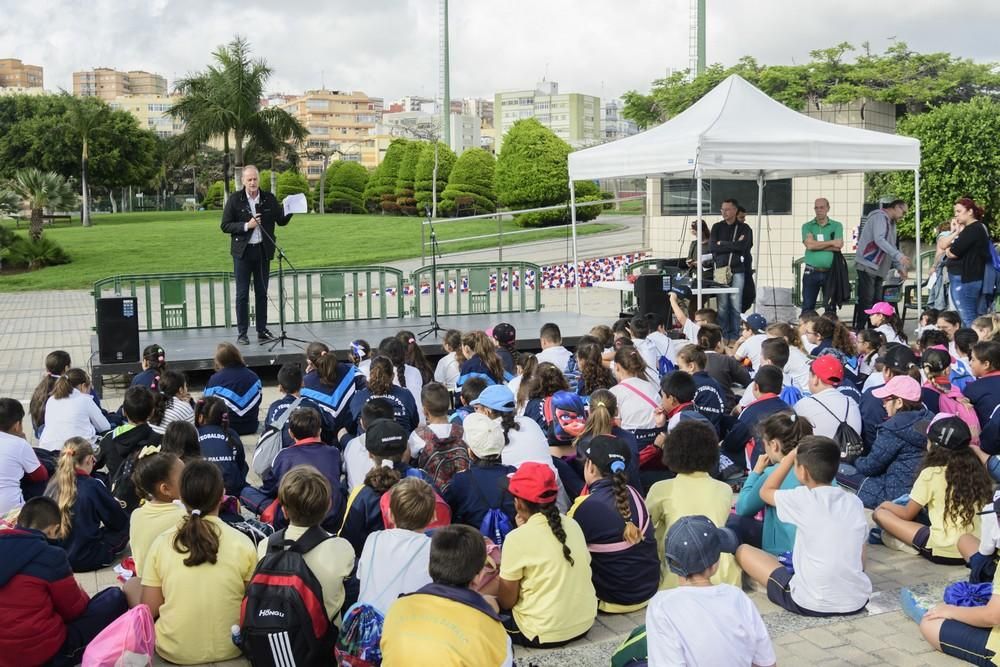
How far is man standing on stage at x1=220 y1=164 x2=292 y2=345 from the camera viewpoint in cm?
1085

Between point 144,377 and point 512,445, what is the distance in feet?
10.9

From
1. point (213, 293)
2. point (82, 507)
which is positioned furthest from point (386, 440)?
point (213, 293)

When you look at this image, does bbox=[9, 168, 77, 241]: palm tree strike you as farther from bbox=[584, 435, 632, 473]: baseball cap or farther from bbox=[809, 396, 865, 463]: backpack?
bbox=[584, 435, 632, 473]: baseball cap

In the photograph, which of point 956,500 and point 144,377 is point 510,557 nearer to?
point 956,500

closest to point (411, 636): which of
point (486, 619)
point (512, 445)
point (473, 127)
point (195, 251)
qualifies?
point (486, 619)

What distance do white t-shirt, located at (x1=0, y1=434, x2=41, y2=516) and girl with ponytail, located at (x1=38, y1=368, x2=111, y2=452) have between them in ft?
3.28

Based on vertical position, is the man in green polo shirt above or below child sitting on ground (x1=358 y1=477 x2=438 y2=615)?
above

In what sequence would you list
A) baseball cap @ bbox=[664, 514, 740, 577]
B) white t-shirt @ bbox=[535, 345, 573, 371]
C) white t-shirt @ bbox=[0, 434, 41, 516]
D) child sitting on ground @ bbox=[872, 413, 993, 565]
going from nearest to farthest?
1. baseball cap @ bbox=[664, 514, 740, 577]
2. child sitting on ground @ bbox=[872, 413, 993, 565]
3. white t-shirt @ bbox=[0, 434, 41, 516]
4. white t-shirt @ bbox=[535, 345, 573, 371]

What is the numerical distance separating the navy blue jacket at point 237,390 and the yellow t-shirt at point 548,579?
3888 mm

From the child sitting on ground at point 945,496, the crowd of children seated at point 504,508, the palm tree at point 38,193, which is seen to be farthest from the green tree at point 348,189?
the child sitting on ground at point 945,496

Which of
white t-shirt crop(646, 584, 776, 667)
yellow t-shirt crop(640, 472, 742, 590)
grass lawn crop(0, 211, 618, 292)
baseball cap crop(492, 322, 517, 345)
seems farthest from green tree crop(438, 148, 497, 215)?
white t-shirt crop(646, 584, 776, 667)

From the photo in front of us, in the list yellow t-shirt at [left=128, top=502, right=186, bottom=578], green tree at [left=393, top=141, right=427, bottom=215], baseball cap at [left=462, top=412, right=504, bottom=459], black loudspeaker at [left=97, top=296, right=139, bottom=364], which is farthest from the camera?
green tree at [left=393, top=141, right=427, bottom=215]

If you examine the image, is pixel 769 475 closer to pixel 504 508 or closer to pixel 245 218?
pixel 504 508

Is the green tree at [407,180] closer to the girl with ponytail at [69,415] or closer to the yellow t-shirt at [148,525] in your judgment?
the girl with ponytail at [69,415]
